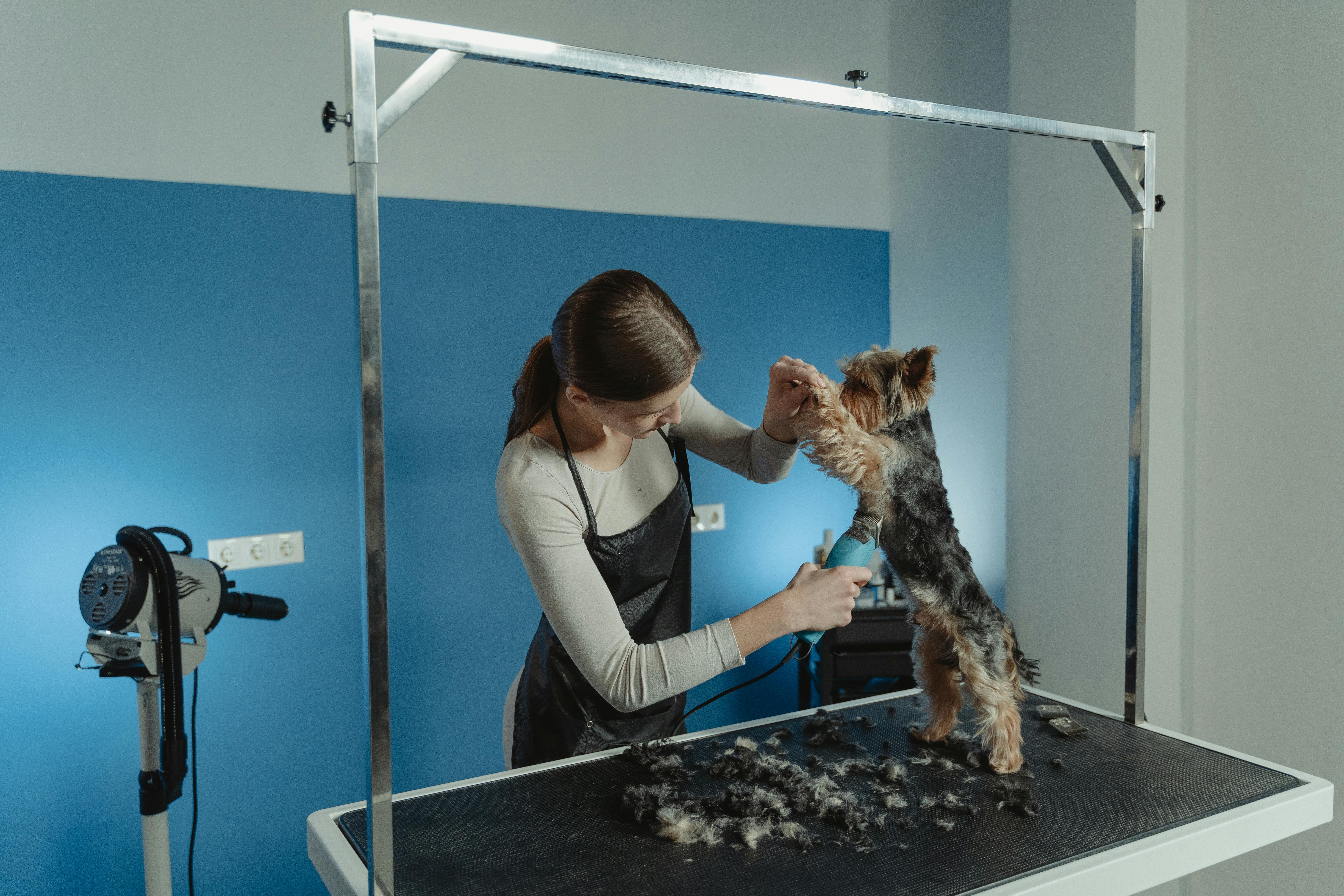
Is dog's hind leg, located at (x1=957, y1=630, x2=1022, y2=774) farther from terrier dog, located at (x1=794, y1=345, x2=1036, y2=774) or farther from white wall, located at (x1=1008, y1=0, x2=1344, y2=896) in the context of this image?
white wall, located at (x1=1008, y1=0, x2=1344, y2=896)

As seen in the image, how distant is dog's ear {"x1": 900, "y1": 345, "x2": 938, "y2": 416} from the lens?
47.3 inches

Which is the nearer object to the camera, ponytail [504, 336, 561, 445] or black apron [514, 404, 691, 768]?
ponytail [504, 336, 561, 445]

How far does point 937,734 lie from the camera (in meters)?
1.36

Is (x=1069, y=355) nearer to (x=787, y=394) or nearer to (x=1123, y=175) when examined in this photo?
(x=1123, y=175)

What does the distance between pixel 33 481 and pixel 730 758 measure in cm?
206

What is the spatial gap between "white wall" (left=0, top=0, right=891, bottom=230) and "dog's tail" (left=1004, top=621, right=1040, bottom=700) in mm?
2191

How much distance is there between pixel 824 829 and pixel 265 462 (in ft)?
6.70

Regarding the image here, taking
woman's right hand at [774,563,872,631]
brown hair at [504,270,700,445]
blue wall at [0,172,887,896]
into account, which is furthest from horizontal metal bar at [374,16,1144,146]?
blue wall at [0,172,887,896]

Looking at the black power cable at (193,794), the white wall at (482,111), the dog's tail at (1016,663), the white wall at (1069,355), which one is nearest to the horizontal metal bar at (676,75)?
the dog's tail at (1016,663)

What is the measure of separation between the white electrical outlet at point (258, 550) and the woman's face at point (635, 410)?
5.27 feet

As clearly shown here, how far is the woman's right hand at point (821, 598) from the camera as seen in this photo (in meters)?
1.19

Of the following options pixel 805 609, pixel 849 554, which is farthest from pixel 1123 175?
pixel 805 609

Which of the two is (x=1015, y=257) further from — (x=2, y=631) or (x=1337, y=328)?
(x=2, y=631)

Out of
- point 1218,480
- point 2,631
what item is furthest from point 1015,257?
point 2,631
